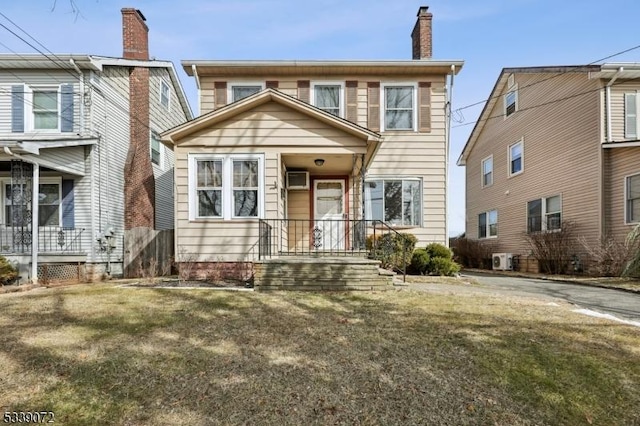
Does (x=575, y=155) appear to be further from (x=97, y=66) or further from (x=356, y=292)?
(x=97, y=66)

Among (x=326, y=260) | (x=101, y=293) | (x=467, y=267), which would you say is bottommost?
(x=467, y=267)

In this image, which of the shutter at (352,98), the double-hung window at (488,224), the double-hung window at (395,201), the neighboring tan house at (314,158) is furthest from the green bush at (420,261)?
the double-hung window at (488,224)

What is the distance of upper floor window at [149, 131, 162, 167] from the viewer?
15.0 metres

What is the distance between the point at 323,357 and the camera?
3922 millimetres

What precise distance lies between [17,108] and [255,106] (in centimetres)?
887

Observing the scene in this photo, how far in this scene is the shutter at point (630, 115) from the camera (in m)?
12.5

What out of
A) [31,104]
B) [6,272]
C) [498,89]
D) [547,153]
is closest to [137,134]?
[31,104]

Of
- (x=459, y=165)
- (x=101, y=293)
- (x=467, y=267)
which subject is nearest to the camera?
(x=101, y=293)

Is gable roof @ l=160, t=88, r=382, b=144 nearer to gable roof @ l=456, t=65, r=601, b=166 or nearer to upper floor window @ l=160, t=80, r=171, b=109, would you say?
upper floor window @ l=160, t=80, r=171, b=109

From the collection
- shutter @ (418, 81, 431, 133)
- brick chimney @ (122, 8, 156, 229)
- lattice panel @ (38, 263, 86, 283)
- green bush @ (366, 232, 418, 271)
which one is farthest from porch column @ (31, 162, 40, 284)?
shutter @ (418, 81, 431, 133)

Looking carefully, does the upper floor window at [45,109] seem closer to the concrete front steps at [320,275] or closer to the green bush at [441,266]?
the concrete front steps at [320,275]

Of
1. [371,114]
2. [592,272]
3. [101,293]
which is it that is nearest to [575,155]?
[592,272]

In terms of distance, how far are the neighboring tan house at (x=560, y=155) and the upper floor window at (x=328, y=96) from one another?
8.63 metres

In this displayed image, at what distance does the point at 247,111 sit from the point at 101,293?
5.26m
